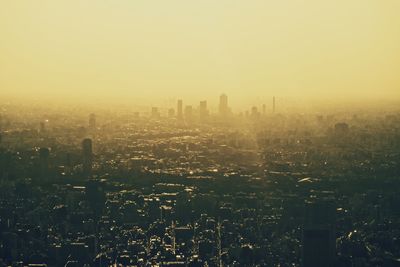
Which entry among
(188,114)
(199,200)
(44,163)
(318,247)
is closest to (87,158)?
(44,163)

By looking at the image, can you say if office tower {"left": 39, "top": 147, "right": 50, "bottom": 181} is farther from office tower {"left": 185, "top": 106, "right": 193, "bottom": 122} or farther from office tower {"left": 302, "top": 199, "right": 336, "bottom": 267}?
office tower {"left": 185, "top": 106, "right": 193, "bottom": 122}

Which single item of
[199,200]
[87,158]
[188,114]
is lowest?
[199,200]

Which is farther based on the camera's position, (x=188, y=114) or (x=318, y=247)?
(x=188, y=114)

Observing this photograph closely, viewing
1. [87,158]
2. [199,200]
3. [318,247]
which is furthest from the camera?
[87,158]

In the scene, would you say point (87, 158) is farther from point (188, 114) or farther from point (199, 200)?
point (188, 114)

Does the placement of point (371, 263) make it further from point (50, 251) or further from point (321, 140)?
point (321, 140)

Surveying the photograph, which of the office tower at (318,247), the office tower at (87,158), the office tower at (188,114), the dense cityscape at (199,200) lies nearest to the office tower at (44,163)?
the dense cityscape at (199,200)

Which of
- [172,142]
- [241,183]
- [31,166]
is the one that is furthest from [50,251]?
[172,142]

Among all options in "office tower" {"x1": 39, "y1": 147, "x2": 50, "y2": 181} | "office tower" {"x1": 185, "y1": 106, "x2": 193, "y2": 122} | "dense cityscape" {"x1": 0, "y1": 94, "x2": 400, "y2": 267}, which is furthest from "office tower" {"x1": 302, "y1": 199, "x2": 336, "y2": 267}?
"office tower" {"x1": 185, "y1": 106, "x2": 193, "y2": 122}
